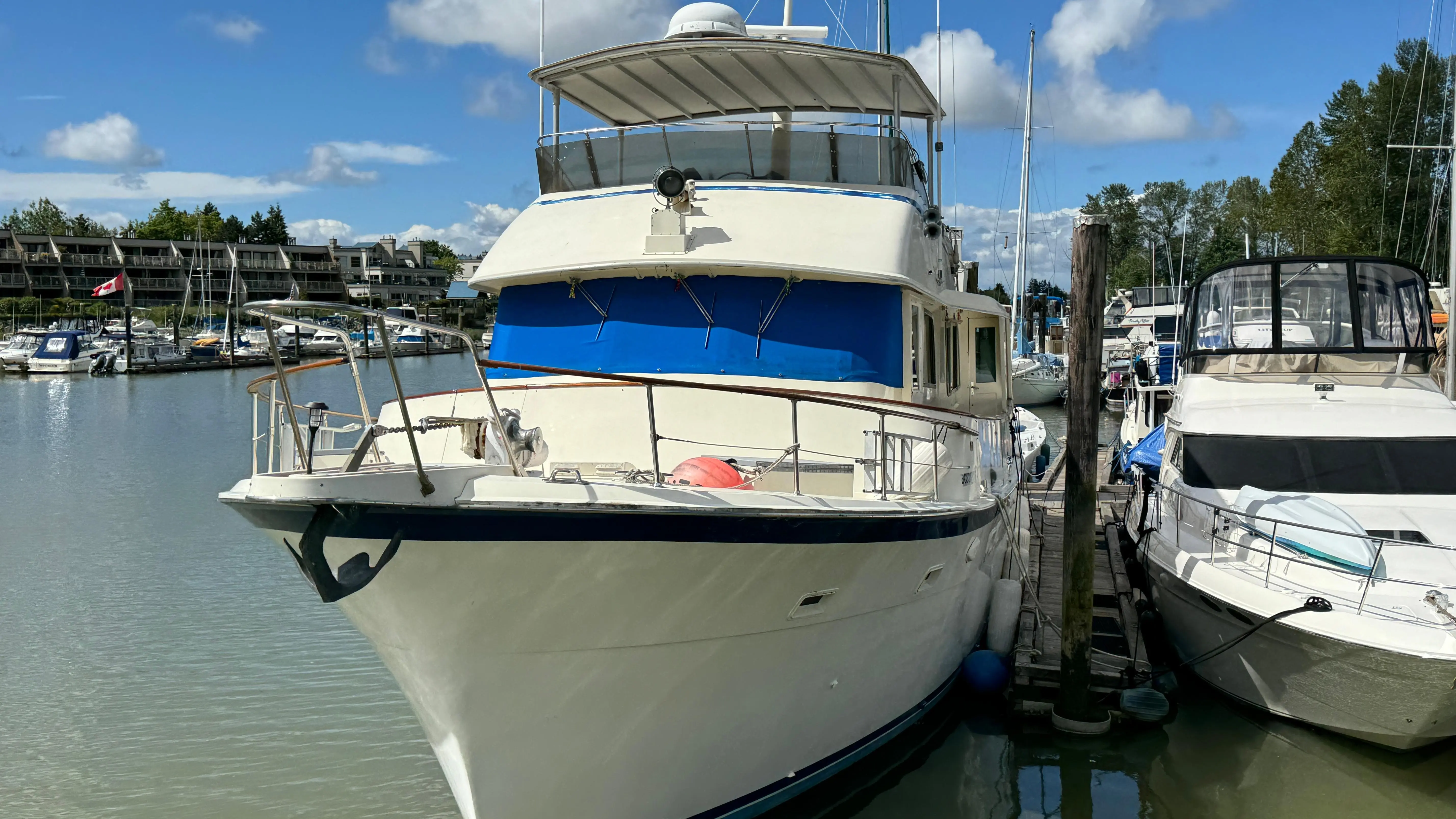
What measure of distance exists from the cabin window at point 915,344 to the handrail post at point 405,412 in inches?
150

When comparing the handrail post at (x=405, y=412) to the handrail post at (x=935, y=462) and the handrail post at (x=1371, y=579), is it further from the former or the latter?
the handrail post at (x=1371, y=579)

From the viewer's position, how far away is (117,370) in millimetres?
54375

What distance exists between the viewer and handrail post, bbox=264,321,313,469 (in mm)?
4348

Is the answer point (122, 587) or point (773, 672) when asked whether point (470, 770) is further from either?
point (122, 587)

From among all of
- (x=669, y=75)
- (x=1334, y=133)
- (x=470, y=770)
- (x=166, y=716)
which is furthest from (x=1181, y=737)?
(x=1334, y=133)

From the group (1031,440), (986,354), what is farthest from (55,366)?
(986,354)

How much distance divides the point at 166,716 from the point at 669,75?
21.4 ft

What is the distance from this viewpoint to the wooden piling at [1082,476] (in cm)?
771

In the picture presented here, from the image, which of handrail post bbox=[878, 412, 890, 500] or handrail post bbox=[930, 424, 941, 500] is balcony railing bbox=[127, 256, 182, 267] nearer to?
handrail post bbox=[930, 424, 941, 500]

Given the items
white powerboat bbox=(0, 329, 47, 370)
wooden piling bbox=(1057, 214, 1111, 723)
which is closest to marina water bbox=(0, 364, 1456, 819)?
wooden piling bbox=(1057, 214, 1111, 723)

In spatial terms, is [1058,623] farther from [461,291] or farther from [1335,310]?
[461,291]

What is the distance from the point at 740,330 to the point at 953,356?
2832 millimetres

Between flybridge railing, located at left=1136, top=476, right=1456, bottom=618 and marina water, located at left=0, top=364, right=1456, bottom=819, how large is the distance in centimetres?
115

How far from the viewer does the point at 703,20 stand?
30.5 ft
